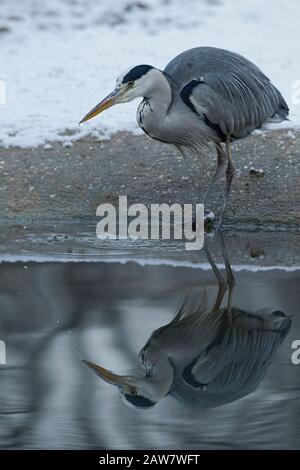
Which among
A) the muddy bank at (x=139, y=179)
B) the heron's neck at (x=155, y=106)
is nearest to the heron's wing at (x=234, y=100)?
the heron's neck at (x=155, y=106)

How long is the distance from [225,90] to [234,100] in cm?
12

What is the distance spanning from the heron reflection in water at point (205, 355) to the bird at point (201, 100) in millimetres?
1710

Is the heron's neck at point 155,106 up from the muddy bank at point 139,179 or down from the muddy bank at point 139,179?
up

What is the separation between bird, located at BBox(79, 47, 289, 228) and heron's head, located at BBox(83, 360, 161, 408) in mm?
2835

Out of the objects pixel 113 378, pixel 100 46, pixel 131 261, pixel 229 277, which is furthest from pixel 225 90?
pixel 100 46

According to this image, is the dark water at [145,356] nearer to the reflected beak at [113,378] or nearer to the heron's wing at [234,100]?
the reflected beak at [113,378]

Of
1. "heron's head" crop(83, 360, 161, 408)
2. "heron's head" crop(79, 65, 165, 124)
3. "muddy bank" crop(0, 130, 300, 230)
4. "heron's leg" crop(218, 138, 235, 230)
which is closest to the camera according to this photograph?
"heron's head" crop(83, 360, 161, 408)

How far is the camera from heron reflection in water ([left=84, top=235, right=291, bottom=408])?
18.8ft

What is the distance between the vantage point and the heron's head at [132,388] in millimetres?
5605

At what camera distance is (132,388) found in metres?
5.80

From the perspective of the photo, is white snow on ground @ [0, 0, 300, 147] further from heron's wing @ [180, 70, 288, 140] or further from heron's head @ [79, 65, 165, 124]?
heron's head @ [79, 65, 165, 124]

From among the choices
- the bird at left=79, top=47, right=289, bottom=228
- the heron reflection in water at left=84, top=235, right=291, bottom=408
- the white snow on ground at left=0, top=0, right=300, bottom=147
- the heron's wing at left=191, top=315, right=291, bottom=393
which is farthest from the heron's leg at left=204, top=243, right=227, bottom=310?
the white snow on ground at left=0, top=0, right=300, bottom=147

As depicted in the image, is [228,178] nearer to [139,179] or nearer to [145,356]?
[139,179]

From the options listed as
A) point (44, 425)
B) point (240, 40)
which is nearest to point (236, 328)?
point (44, 425)
